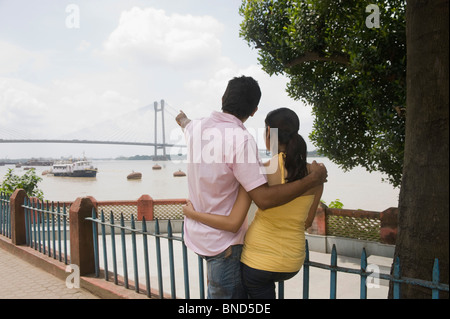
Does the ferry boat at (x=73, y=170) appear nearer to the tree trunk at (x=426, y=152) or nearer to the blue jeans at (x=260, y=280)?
the blue jeans at (x=260, y=280)

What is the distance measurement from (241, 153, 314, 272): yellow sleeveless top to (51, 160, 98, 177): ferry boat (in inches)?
2867

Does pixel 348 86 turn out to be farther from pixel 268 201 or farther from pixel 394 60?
pixel 268 201

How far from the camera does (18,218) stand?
20.6 feet

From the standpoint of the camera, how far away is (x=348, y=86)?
7.16 meters

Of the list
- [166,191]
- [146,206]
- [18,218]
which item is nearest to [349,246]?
[146,206]

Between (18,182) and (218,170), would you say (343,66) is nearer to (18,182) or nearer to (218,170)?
(218,170)

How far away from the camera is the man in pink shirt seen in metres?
1.81

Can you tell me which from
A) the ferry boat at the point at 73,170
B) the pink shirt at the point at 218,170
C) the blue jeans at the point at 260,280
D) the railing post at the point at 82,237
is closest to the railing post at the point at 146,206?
the railing post at the point at 82,237

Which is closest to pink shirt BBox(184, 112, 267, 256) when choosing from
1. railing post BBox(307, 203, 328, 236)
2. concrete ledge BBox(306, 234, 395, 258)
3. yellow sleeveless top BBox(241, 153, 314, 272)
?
yellow sleeveless top BBox(241, 153, 314, 272)

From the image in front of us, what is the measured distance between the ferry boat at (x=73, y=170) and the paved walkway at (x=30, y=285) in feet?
224

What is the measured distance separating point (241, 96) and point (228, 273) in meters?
0.94

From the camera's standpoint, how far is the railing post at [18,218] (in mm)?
6270

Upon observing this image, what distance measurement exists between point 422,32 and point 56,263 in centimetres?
516

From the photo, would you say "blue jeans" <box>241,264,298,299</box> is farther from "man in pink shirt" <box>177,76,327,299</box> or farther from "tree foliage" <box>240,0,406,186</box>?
"tree foliage" <box>240,0,406,186</box>
